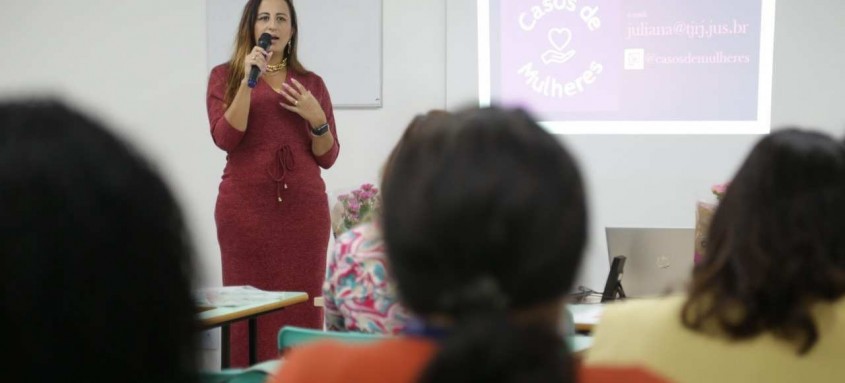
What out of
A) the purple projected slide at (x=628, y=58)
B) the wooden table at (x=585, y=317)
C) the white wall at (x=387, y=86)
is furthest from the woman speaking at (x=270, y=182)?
the purple projected slide at (x=628, y=58)

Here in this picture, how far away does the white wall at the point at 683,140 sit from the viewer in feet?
14.0

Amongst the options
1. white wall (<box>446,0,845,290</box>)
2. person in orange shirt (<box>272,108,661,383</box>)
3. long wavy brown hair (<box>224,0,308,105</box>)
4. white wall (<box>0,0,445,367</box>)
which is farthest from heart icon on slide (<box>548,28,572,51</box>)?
person in orange shirt (<box>272,108,661,383</box>)

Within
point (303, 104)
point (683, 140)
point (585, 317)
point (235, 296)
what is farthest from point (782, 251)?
point (683, 140)

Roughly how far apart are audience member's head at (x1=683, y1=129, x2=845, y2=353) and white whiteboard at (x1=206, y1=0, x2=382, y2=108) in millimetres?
3568

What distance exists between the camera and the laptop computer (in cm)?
266

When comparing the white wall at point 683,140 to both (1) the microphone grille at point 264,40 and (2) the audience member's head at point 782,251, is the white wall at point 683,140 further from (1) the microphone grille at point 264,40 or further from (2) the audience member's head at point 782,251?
(2) the audience member's head at point 782,251

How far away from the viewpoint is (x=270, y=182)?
10.5 feet

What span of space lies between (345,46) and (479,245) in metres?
4.11

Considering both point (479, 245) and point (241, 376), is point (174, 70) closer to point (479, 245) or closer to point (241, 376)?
point (241, 376)

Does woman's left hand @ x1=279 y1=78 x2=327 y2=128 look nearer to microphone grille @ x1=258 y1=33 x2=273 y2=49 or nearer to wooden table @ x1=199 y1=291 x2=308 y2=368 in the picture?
microphone grille @ x1=258 y1=33 x2=273 y2=49

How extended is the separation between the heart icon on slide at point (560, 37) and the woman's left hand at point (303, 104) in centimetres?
172

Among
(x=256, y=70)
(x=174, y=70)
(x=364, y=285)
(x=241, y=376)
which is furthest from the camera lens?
(x=174, y=70)

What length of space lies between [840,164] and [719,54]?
327 centimetres

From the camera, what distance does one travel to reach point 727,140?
4.36 m
